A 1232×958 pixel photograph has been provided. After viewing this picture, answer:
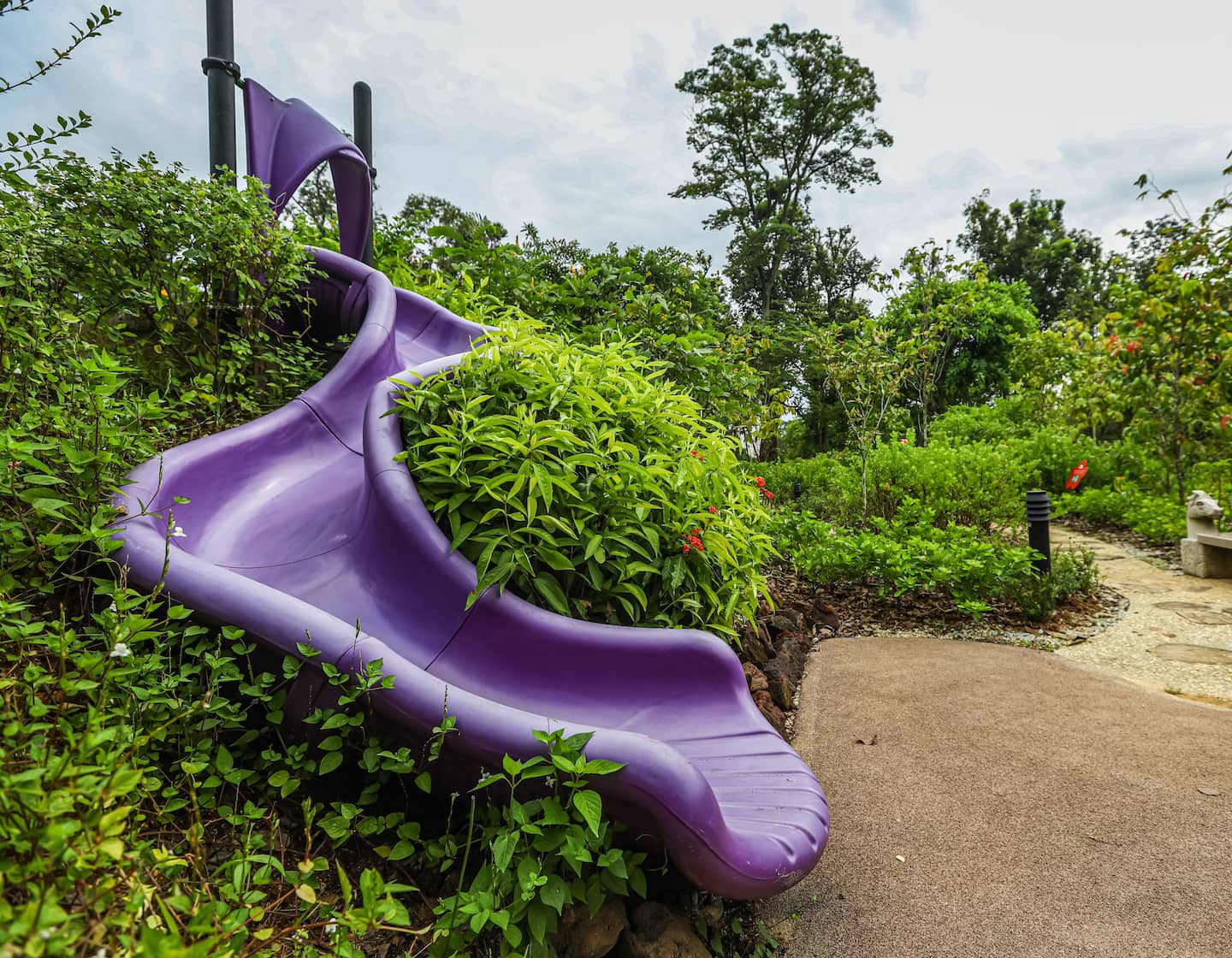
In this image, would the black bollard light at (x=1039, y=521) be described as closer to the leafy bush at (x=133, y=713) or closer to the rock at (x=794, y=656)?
the rock at (x=794, y=656)

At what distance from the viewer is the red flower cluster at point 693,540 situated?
236 cm

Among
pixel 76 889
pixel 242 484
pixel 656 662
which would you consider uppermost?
pixel 242 484

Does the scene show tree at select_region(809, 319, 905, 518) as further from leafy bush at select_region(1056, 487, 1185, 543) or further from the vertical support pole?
the vertical support pole

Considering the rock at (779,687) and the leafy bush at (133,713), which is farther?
the rock at (779,687)

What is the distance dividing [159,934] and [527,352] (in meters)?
2.15

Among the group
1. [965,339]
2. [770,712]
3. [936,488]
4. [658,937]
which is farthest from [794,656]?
[965,339]

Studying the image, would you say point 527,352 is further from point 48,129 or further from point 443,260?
point 443,260

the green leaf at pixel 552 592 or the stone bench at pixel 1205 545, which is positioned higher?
the green leaf at pixel 552 592

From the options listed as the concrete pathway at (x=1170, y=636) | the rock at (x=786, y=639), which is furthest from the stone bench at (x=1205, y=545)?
the rock at (x=786, y=639)

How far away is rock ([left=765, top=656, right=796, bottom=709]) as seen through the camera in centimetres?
321

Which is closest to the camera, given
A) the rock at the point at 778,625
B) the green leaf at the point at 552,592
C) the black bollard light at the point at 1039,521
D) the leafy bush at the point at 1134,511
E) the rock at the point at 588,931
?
the rock at the point at 588,931

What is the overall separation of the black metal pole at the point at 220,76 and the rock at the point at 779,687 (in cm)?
406

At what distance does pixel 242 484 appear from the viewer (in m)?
2.52

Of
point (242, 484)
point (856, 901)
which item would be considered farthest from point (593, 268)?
point (856, 901)
